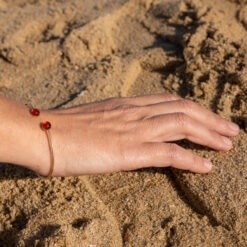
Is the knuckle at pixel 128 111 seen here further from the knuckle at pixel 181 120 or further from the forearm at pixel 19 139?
the forearm at pixel 19 139

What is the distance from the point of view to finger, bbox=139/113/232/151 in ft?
7.00

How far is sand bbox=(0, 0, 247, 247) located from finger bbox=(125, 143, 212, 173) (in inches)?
3.2

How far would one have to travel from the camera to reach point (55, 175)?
204 cm

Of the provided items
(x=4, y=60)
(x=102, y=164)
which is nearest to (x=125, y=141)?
(x=102, y=164)

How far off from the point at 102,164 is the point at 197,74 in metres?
0.95

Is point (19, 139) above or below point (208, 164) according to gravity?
above

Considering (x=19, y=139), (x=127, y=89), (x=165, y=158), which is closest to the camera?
(x=19, y=139)

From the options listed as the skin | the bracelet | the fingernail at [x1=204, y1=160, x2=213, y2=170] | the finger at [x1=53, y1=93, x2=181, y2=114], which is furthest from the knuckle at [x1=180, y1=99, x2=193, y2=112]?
the bracelet

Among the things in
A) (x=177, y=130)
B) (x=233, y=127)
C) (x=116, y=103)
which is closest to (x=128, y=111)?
(x=116, y=103)

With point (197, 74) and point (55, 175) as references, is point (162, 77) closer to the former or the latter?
point (197, 74)

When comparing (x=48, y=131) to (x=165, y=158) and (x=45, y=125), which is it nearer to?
(x=45, y=125)

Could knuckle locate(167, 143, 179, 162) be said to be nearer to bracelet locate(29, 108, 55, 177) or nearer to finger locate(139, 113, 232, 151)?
finger locate(139, 113, 232, 151)

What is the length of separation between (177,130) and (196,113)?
141 millimetres

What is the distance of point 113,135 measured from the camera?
210 centimetres
